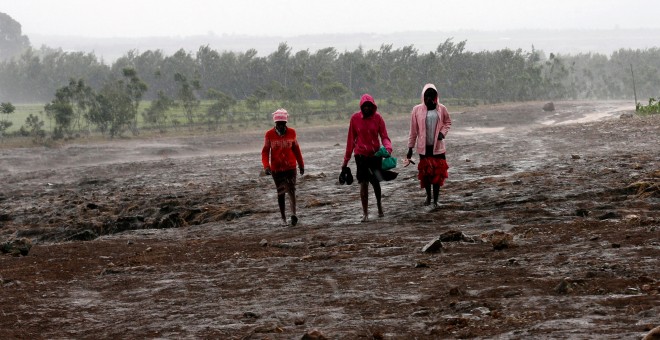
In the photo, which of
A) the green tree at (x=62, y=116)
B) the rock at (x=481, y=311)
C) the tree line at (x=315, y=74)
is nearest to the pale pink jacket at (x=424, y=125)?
the rock at (x=481, y=311)

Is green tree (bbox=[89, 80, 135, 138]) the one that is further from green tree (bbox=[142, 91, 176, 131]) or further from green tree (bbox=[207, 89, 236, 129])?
green tree (bbox=[207, 89, 236, 129])

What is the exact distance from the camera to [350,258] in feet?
29.2

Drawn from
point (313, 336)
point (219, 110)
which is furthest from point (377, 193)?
point (219, 110)

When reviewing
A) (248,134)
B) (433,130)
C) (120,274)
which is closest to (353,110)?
(248,134)

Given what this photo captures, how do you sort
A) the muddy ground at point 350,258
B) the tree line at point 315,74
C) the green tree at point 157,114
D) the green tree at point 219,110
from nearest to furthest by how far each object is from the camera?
the muddy ground at point 350,258 < the green tree at point 157,114 < the green tree at point 219,110 < the tree line at point 315,74

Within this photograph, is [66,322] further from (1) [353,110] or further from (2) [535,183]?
(1) [353,110]

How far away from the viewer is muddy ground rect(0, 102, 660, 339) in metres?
6.37

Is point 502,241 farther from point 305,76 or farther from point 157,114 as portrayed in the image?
point 305,76

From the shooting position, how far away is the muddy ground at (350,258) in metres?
6.37

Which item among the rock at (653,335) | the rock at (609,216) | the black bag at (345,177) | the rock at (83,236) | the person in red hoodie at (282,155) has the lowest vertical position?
the rock at (83,236)

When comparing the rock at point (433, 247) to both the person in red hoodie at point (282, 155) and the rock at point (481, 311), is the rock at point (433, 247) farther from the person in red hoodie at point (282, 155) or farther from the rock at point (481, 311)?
the person in red hoodie at point (282, 155)

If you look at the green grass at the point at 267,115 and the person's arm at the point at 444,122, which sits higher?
the person's arm at the point at 444,122

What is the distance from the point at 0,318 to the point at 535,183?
27.7ft

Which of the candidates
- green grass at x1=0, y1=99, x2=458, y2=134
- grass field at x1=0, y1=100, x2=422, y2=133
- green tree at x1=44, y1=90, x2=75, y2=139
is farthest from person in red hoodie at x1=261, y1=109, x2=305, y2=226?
grass field at x1=0, y1=100, x2=422, y2=133
